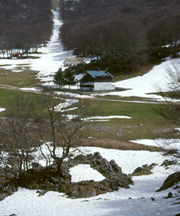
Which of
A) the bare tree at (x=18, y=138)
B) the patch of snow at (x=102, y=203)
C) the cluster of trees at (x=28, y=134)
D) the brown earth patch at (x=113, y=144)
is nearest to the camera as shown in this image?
the patch of snow at (x=102, y=203)

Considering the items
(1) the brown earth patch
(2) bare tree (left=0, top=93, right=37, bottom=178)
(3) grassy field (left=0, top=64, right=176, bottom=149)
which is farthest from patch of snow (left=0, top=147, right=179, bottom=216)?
(1) the brown earth patch

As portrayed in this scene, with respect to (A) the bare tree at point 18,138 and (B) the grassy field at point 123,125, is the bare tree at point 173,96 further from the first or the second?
(A) the bare tree at point 18,138

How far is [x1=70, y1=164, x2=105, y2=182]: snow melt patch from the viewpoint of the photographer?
26.1 m

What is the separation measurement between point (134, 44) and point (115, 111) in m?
53.0

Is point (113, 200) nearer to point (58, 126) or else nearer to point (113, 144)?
point (58, 126)

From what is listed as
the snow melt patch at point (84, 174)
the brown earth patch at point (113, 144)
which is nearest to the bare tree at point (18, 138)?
the snow melt patch at point (84, 174)

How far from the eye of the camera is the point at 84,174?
2700 centimetres

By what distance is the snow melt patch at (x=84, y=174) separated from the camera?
26109mm

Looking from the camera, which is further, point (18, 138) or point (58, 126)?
point (58, 126)

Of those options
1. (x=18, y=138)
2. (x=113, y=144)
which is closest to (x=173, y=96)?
(x=18, y=138)

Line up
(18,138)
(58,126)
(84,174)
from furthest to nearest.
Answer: (84,174)
(58,126)
(18,138)

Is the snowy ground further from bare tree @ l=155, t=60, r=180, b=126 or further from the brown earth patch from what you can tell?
bare tree @ l=155, t=60, r=180, b=126

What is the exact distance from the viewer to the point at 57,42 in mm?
194500

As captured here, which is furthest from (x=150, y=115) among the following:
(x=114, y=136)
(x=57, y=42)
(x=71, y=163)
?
(x=57, y=42)
